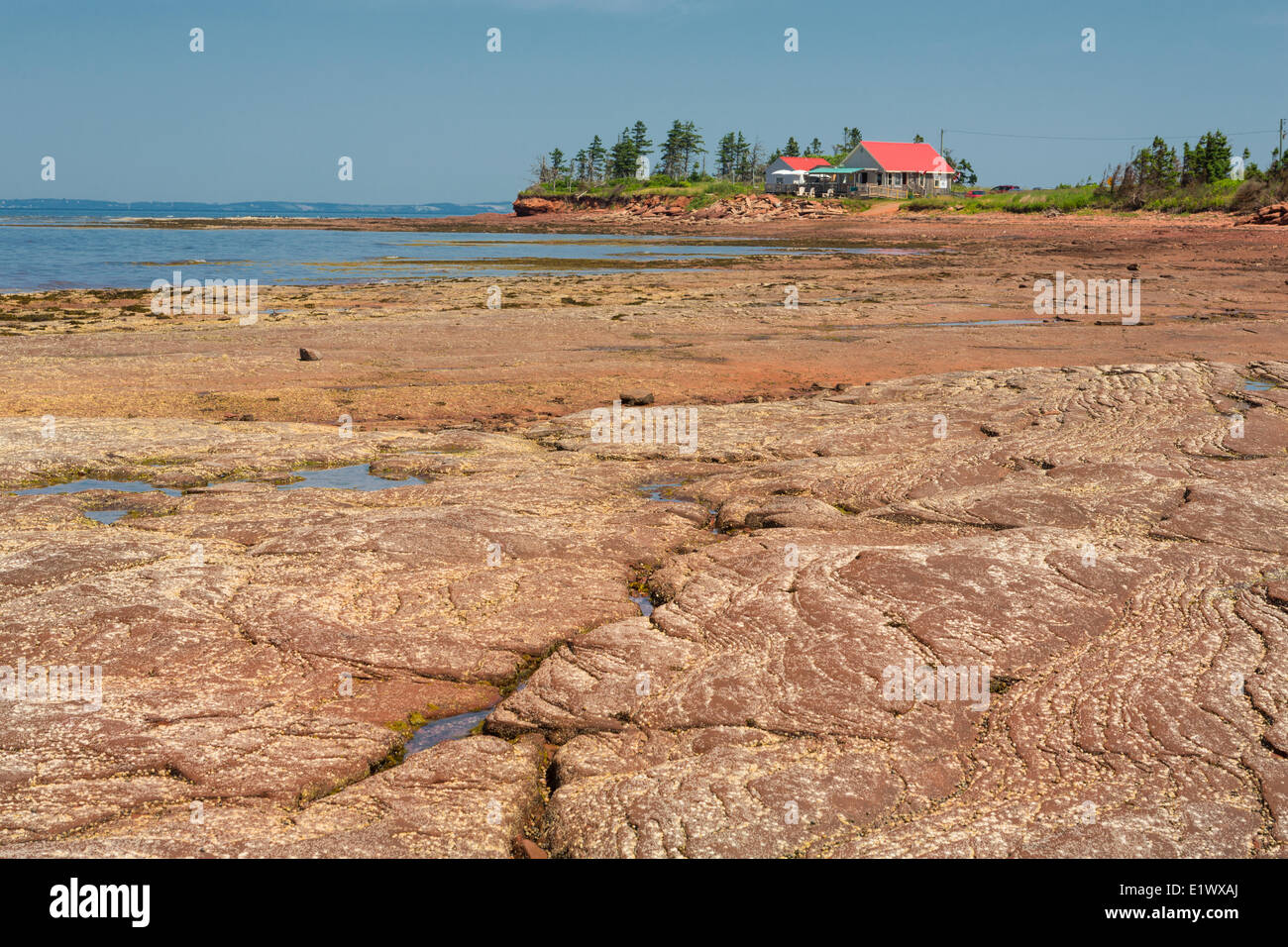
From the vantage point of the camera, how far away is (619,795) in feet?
14.7

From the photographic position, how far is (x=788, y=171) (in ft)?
319

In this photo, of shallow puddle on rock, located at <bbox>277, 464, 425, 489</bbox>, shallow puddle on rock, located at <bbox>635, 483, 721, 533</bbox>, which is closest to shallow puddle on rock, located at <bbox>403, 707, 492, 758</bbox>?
shallow puddle on rock, located at <bbox>635, 483, 721, 533</bbox>

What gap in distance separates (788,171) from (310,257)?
202 feet

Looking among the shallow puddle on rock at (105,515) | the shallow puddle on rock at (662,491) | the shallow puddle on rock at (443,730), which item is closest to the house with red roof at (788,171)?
the shallow puddle on rock at (662,491)

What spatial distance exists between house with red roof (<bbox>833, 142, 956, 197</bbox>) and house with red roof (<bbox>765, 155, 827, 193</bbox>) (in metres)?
7.12

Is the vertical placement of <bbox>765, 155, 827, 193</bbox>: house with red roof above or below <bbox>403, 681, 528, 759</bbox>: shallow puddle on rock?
above

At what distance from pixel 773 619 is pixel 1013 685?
4.77 ft

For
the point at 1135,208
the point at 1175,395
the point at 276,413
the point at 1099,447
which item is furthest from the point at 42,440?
the point at 1135,208

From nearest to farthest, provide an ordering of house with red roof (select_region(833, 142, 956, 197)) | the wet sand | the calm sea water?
the wet sand
the calm sea water
house with red roof (select_region(833, 142, 956, 197))

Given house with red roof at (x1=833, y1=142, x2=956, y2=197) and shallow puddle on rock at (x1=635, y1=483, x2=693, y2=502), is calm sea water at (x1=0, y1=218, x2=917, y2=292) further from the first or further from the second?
house with red roof at (x1=833, y1=142, x2=956, y2=197)

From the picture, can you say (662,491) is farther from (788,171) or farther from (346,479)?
(788,171)

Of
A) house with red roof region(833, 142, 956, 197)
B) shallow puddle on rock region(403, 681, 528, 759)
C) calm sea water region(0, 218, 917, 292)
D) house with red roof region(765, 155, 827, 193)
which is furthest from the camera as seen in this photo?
house with red roof region(765, 155, 827, 193)

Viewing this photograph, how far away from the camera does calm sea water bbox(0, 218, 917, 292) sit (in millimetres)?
34438

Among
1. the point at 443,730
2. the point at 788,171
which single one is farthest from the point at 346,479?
the point at 788,171
